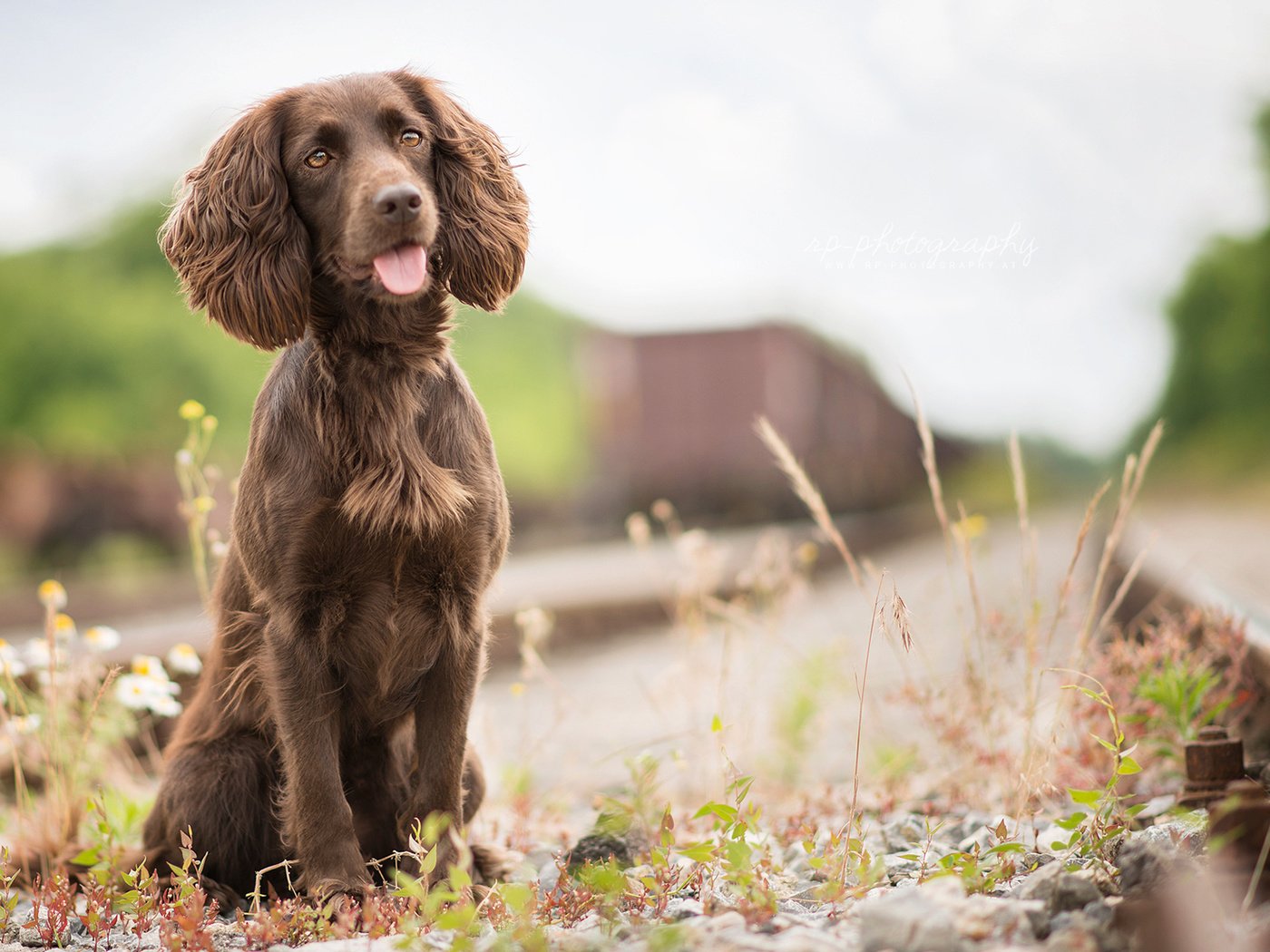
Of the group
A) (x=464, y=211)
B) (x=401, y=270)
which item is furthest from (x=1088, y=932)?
(x=464, y=211)

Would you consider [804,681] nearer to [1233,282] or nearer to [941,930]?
[941,930]

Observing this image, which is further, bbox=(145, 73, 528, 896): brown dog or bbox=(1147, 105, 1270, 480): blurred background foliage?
bbox=(1147, 105, 1270, 480): blurred background foliage

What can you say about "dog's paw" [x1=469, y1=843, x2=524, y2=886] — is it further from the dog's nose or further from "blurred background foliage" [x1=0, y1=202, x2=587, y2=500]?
"blurred background foliage" [x1=0, y1=202, x2=587, y2=500]

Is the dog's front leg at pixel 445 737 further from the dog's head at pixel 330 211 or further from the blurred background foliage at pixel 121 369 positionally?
the blurred background foliage at pixel 121 369

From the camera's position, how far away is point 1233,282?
27281 millimetres

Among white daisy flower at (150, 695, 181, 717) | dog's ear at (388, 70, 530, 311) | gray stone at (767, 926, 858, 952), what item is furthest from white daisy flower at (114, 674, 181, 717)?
gray stone at (767, 926, 858, 952)

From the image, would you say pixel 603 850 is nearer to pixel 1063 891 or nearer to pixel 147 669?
pixel 1063 891

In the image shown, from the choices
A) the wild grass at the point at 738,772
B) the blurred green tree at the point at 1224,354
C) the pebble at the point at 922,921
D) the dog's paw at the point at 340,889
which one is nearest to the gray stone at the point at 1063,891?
the pebble at the point at 922,921

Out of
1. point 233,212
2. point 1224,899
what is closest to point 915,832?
point 1224,899

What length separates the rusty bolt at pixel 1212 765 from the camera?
2.32 m

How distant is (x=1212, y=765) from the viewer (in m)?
2.32

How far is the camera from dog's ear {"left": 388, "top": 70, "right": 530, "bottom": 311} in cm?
244

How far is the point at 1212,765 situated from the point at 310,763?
1846 millimetres

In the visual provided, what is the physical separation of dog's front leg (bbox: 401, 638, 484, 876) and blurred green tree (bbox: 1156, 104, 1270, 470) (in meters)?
25.0
